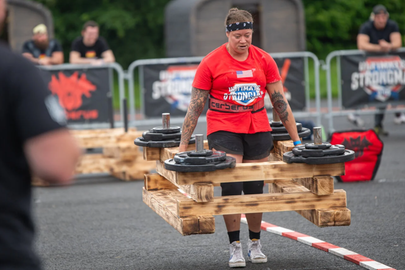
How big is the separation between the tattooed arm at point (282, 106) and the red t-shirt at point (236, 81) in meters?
0.07

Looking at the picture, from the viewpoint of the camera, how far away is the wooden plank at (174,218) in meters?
4.52

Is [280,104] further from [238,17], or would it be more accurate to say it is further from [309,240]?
[309,240]

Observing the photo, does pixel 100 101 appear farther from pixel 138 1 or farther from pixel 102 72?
pixel 138 1

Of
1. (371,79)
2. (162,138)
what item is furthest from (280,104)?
(371,79)

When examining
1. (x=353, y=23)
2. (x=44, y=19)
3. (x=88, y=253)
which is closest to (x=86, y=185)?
(x=88, y=253)

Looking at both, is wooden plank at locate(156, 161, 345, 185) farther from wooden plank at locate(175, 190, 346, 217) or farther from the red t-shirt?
the red t-shirt

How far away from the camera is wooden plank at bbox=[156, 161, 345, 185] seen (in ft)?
14.8

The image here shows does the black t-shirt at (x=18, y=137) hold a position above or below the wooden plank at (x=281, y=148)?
above

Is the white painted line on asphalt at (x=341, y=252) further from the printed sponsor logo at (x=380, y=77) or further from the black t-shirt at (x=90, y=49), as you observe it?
the black t-shirt at (x=90, y=49)

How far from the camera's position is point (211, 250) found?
18.6 feet

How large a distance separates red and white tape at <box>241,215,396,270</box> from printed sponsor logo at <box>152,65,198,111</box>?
585 centimetres

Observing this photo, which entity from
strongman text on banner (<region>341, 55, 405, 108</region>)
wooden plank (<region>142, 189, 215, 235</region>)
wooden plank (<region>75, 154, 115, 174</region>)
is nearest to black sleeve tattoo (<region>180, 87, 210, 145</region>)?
wooden plank (<region>142, 189, 215, 235</region>)

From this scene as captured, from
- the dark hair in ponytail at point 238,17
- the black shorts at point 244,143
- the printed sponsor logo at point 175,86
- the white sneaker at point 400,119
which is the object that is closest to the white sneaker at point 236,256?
the black shorts at point 244,143

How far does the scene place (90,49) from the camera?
39.5 feet
